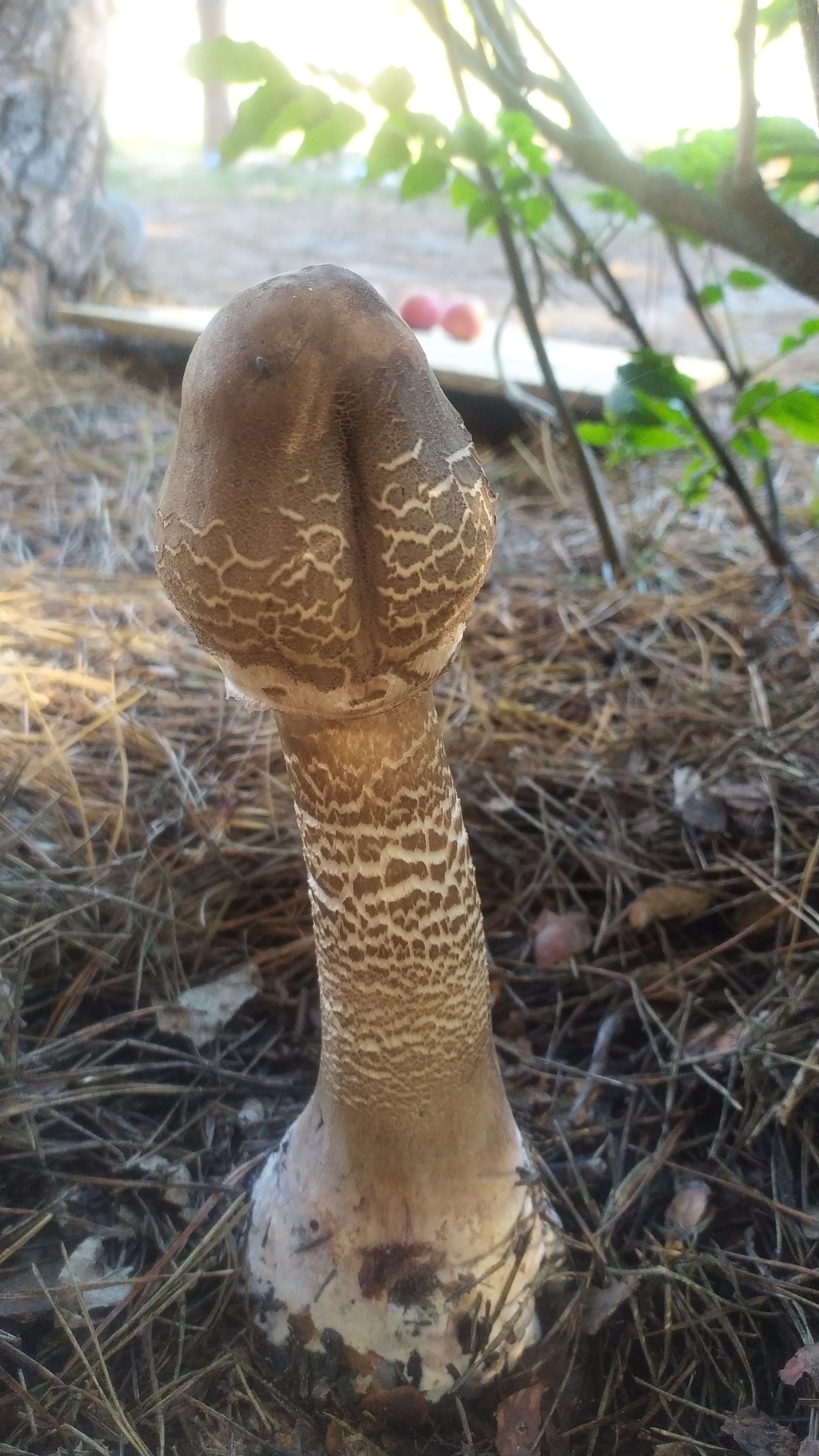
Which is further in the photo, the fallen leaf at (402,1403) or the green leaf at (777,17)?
the green leaf at (777,17)

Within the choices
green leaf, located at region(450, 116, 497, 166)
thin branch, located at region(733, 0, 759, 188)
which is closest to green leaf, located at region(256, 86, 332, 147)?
green leaf, located at region(450, 116, 497, 166)

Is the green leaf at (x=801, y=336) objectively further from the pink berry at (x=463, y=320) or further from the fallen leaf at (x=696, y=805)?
the pink berry at (x=463, y=320)

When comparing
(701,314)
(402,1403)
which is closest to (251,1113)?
(402,1403)

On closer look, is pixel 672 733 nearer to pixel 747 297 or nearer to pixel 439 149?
pixel 439 149

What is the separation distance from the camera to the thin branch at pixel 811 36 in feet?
4.54

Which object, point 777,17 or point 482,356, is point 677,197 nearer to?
point 777,17

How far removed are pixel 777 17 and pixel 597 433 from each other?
2.95 feet

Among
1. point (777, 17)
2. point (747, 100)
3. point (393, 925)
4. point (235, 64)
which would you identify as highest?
point (777, 17)

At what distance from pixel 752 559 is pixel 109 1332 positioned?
2.61 meters

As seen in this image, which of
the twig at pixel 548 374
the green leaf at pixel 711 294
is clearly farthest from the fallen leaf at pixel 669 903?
the green leaf at pixel 711 294

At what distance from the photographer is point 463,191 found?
2.17 meters

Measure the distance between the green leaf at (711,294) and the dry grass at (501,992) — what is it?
787 millimetres

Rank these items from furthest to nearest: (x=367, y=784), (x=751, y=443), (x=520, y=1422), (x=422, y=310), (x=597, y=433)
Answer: (x=422, y=310)
(x=597, y=433)
(x=751, y=443)
(x=520, y=1422)
(x=367, y=784)

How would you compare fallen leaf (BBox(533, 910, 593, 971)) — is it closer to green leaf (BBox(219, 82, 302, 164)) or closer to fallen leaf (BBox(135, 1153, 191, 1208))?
fallen leaf (BBox(135, 1153, 191, 1208))
